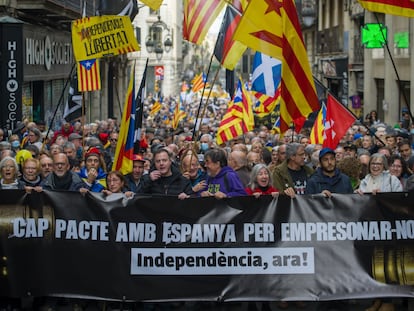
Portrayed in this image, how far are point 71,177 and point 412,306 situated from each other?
11.6ft

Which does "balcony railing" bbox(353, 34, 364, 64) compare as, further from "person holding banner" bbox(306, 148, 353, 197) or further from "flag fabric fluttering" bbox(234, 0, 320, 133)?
"person holding banner" bbox(306, 148, 353, 197)

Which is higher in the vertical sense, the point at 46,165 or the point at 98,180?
the point at 46,165

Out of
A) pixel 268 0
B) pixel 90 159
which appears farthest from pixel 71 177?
pixel 268 0

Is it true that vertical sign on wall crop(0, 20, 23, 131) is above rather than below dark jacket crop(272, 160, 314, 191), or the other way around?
above

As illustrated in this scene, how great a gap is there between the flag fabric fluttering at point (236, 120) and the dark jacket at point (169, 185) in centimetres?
807

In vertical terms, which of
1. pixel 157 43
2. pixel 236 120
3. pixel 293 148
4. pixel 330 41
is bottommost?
pixel 293 148

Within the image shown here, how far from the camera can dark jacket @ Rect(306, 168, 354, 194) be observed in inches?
346

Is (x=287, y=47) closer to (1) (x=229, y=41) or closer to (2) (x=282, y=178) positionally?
(2) (x=282, y=178)

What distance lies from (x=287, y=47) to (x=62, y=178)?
103 inches

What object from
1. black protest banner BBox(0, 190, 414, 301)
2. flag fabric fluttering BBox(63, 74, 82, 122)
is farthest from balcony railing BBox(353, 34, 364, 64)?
black protest banner BBox(0, 190, 414, 301)

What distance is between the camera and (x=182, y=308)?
799cm

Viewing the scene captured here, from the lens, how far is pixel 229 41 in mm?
13953

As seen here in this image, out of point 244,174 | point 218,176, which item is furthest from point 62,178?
point 244,174

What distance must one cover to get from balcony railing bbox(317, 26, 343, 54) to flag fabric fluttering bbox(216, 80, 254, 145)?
910 inches
